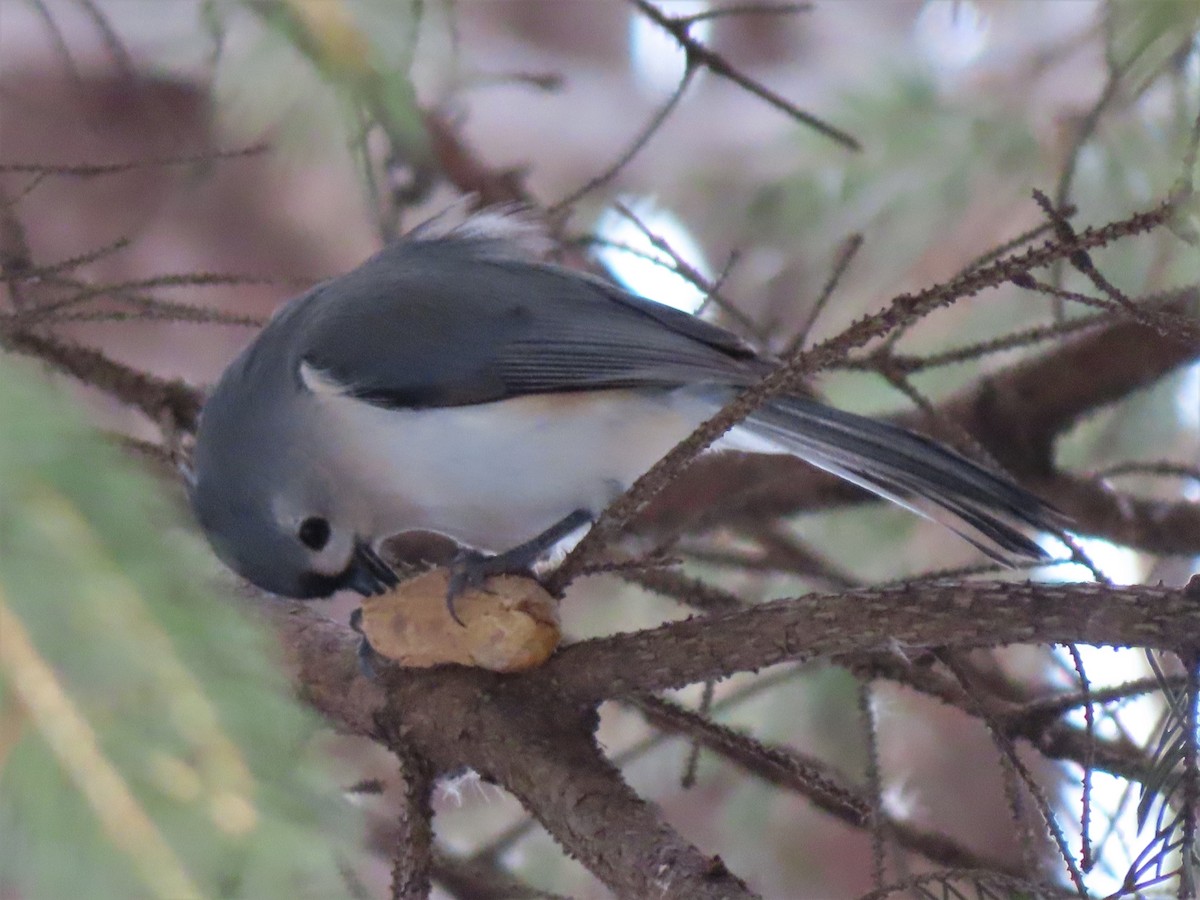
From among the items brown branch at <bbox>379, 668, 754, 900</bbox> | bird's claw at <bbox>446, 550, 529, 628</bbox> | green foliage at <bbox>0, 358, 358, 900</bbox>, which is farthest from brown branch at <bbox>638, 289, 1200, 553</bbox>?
green foliage at <bbox>0, 358, 358, 900</bbox>

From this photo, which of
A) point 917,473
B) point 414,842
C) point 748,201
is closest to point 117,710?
point 414,842

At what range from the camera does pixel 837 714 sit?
2.29 m

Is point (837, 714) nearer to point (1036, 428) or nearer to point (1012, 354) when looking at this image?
point (1036, 428)

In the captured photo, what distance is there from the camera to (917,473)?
1.58m

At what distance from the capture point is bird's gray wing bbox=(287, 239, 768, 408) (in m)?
1.69

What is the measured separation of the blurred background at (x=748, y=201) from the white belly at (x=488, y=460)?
238 millimetres

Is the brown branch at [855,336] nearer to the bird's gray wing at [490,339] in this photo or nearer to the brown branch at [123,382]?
the bird's gray wing at [490,339]

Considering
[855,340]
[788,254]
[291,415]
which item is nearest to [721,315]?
[788,254]

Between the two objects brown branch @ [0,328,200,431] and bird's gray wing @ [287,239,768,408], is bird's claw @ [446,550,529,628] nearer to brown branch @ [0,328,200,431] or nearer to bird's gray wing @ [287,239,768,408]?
bird's gray wing @ [287,239,768,408]

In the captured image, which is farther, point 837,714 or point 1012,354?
point 1012,354

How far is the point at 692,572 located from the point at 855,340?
1549 millimetres

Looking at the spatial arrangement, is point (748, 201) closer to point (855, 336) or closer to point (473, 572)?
point (473, 572)

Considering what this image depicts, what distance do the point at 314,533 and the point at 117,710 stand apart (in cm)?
114

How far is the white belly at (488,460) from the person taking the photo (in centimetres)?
161
